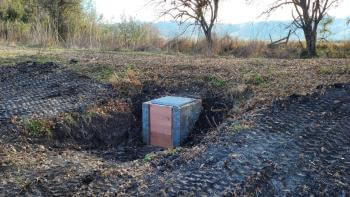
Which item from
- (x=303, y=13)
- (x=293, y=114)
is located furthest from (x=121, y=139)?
(x=303, y=13)

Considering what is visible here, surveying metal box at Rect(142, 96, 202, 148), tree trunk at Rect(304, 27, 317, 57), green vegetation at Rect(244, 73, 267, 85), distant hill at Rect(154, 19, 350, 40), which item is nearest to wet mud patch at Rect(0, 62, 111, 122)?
metal box at Rect(142, 96, 202, 148)

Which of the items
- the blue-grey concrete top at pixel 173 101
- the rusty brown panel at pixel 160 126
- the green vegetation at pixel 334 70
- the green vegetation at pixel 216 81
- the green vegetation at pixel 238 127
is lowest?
the rusty brown panel at pixel 160 126

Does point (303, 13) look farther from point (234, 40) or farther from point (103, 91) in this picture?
point (103, 91)

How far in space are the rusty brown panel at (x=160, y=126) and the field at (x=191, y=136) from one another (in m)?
0.20

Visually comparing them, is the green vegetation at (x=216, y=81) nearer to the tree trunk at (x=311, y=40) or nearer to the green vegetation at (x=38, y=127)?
the green vegetation at (x=38, y=127)

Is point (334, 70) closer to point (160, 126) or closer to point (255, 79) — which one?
point (255, 79)

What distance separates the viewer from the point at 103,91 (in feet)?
18.2

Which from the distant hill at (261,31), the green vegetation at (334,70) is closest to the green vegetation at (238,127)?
the green vegetation at (334,70)

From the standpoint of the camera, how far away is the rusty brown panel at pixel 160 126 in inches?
188

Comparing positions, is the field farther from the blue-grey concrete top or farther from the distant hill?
the distant hill

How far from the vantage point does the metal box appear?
4707mm

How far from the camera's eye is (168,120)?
477cm

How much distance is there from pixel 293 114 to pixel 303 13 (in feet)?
27.5

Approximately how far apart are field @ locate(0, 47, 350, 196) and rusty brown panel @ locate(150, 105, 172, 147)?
20 cm
